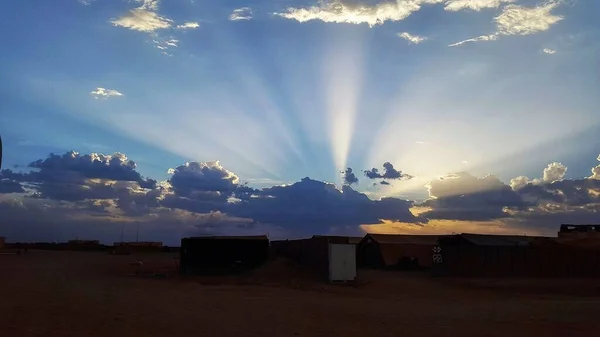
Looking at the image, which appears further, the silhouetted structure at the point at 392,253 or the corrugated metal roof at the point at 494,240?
the corrugated metal roof at the point at 494,240

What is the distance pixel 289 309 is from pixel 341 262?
15236 mm

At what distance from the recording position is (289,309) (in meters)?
21.0

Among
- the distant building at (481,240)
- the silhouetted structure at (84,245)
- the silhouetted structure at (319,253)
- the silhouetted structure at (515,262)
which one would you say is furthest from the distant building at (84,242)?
the silhouetted structure at (515,262)

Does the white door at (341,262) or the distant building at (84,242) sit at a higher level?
the distant building at (84,242)

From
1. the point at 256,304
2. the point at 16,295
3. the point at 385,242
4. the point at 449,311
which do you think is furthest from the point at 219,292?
the point at 385,242

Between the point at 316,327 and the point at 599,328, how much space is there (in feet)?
27.8

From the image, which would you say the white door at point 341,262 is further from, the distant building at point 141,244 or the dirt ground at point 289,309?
the distant building at point 141,244

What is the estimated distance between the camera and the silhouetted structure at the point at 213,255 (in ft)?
131

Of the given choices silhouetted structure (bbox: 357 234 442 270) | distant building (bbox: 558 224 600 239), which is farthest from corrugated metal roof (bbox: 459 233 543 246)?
distant building (bbox: 558 224 600 239)

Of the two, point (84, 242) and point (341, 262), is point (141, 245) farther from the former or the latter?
point (341, 262)

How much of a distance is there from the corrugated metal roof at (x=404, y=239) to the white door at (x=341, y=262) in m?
19.0

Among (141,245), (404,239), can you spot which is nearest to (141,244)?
(141,245)

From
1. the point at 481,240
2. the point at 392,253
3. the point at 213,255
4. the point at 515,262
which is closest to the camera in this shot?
the point at 213,255

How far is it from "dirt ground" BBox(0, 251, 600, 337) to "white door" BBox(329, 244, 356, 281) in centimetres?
109
